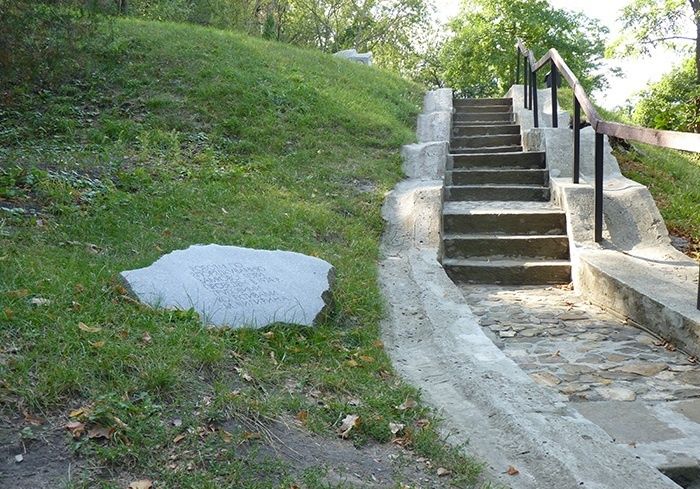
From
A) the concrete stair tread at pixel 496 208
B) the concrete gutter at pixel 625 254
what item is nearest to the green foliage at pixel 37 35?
the concrete stair tread at pixel 496 208

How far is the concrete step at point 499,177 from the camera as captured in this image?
27.4ft

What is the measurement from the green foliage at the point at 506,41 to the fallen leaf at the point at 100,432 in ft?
58.3

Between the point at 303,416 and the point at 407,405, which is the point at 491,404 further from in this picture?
the point at 303,416

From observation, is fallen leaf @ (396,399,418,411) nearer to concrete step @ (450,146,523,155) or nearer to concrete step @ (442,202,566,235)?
concrete step @ (442,202,566,235)

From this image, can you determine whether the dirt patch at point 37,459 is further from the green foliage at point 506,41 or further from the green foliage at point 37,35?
the green foliage at point 506,41

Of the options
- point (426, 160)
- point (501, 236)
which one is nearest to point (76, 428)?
point (501, 236)

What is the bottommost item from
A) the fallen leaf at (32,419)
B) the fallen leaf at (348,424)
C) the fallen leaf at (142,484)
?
the fallen leaf at (348,424)

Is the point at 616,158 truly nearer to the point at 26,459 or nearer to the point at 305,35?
the point at 26,459

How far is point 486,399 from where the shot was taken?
3.64 meters

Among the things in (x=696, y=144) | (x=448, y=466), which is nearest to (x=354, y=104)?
(x=696, y=144)

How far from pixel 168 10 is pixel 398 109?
10127 mm

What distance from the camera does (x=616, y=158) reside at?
30.9ft

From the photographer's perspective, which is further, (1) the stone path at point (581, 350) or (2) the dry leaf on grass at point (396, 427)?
(1) the stone path at point (581, 350)

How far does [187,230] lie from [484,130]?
651 centimetres
